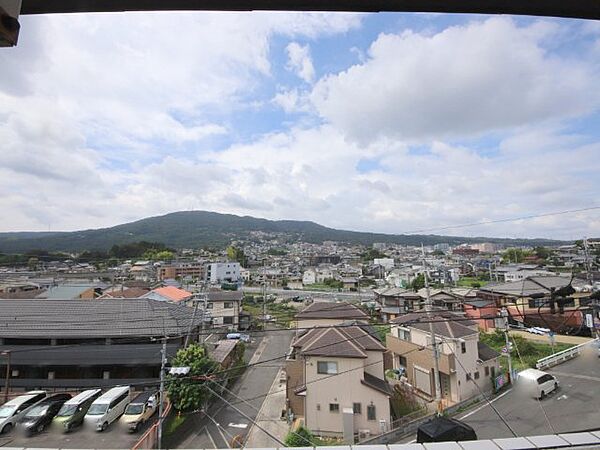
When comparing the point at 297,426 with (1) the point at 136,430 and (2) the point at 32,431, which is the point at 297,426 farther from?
(2) the point at 32,431

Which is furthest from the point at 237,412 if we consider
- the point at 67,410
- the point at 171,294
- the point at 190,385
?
the point at 171,294

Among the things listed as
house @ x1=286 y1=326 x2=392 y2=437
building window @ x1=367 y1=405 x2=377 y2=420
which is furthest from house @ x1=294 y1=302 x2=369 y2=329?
building window @ x1=367 y1=405 x2=377 y2=420

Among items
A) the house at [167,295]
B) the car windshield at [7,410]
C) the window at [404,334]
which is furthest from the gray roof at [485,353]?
the house at [167,295]

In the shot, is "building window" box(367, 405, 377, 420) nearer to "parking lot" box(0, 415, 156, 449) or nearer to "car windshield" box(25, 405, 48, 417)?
"parking lot" box(0, 415, 156, 449)

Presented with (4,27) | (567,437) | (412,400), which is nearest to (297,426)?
(412,400)

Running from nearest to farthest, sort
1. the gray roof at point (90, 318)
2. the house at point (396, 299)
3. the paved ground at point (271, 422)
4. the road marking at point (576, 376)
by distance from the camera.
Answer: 1. the paved ground at point (271, 422)
2. the road marking at point (576, 376)
3. the gray roof at point (90, 318)
4. the house at point (396, 299)

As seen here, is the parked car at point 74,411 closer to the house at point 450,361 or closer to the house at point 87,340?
the house at point 87,340
